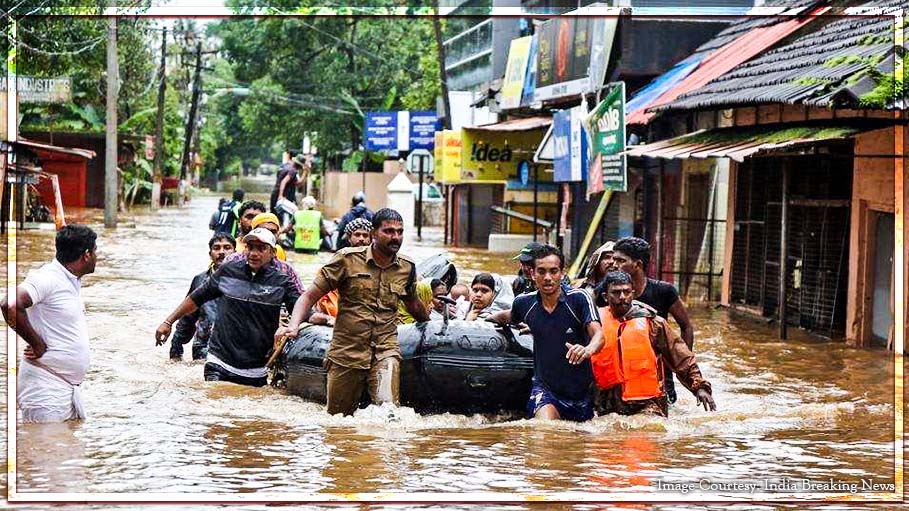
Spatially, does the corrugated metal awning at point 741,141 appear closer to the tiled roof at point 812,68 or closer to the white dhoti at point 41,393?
the tiled roof at point 812,68

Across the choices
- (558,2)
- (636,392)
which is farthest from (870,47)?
(558,2)

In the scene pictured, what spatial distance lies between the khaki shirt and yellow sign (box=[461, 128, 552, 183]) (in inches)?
851

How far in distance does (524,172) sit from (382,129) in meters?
16.0

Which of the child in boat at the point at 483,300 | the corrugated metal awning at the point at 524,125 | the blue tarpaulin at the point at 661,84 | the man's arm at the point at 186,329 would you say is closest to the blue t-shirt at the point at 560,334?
the child in boat at the point at 483,300

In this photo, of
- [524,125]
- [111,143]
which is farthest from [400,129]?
[524,125]

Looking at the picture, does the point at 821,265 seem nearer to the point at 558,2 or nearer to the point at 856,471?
the point at 856,471

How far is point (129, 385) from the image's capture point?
11.5m

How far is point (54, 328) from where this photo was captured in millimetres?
7570

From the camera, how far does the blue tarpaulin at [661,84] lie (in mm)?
20969

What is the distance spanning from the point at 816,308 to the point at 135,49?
111 feet

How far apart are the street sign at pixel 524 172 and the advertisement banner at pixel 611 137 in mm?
8942

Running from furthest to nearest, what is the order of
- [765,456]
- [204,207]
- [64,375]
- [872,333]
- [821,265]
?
[204,207] < [821,265] < [872,333] < [765,456] < [64,375]

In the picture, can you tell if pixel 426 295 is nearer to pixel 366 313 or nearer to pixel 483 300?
pixel 483 300

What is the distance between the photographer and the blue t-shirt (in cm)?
853
